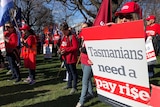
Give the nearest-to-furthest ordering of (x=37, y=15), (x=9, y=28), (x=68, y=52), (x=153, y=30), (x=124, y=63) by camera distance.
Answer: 1. (x=124, y=63)
2. (x=68, y=52)
3. (x=9, y=28)
4. (x=153, y=30)
5. (x=37, y=15)

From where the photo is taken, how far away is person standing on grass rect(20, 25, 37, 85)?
30.7ft

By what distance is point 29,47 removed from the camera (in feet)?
31.2

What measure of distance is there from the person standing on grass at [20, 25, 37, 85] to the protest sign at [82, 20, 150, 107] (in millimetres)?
5288

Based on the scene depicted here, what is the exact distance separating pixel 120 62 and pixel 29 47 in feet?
20.2

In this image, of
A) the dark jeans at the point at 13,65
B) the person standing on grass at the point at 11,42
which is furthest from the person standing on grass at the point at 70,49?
the dark jeans at the point at 13,65

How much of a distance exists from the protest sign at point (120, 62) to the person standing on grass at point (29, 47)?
5288 mm

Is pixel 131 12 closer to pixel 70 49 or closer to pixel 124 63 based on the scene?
pixel 124 63

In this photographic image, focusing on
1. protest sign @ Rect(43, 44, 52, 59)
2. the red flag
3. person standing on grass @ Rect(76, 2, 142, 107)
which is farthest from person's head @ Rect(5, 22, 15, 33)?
protest sign @ Rect(43, 44, 52, 59)

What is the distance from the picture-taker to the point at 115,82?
3.81m

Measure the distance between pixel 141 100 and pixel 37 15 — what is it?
188ft

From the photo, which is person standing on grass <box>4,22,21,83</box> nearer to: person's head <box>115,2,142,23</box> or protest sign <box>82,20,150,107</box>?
protest sign <box>82,20,150,107</box>

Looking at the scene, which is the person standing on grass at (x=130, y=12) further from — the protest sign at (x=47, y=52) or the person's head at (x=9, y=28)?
the protest sign at (x=47, y=52)

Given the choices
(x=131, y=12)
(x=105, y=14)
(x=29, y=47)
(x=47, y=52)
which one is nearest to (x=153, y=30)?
(x=29, y=47)

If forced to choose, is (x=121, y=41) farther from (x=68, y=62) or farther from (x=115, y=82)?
(x=68, y=62)
